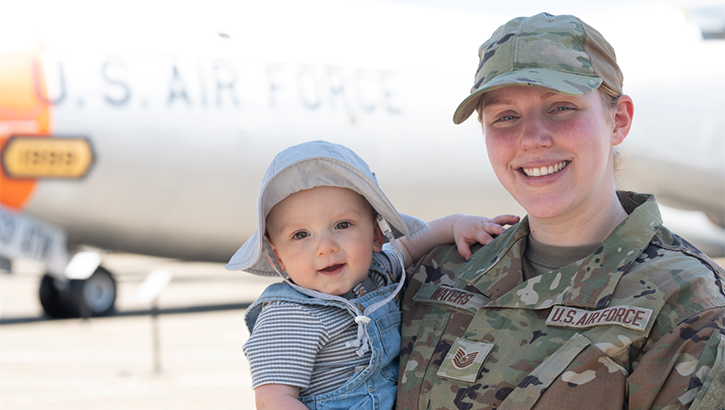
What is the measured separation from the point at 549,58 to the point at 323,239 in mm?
775

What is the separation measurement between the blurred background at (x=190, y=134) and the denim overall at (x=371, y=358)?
425 cm

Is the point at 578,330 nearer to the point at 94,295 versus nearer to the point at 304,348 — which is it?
the point at 304,348

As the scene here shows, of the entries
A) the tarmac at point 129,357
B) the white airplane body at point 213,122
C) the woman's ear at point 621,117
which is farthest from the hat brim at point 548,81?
the white airplane body at point 213,122

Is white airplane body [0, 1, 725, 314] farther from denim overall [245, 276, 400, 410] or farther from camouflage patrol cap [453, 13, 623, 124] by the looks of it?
camouflage patrol cap [453, 13, 623, 124]

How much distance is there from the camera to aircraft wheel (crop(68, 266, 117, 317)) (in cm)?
845

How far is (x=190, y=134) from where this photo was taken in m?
7.89

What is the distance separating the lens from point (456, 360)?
171 centimetres

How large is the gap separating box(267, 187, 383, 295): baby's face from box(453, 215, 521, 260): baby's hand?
0.34 meters

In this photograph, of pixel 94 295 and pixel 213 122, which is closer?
pixel 213 122

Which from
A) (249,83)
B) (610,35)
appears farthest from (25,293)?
(610,35)

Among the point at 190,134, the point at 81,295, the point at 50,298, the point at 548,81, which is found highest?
the point at 548,81

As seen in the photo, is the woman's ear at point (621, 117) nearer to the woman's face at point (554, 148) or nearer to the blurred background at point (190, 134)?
the woman's face at point (554, 148)

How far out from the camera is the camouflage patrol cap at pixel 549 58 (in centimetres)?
159

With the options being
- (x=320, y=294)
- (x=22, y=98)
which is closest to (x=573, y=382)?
(x=320, y=294)
